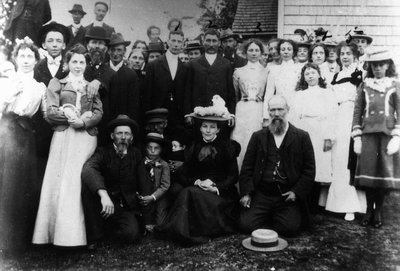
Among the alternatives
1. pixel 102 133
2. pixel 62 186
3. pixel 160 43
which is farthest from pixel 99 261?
pixel 160 43

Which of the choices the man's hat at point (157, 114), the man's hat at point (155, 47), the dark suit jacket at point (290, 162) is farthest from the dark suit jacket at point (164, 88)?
the dark suit jacket at point (290, 162)

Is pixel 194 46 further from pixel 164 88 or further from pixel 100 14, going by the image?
pixel 100 14

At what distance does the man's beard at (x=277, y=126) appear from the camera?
191 inches

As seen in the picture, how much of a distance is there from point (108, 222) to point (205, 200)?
41.5 inches

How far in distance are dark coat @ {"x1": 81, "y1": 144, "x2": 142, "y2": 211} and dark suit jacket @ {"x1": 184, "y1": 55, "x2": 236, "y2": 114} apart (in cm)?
A: 120

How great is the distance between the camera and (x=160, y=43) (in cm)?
624

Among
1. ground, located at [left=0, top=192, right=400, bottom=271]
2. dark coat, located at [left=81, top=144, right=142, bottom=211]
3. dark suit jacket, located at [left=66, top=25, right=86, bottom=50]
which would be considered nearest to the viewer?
ground, located at [left=0, top=192, right=400, bottom=271]

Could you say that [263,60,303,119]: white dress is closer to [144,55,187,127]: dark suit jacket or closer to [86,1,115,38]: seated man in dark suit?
[144,55,187,127]: dark suit jacket

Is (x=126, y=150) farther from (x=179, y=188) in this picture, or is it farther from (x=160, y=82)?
(x=160, y=82)

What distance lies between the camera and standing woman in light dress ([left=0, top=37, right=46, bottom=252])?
416 centimetres

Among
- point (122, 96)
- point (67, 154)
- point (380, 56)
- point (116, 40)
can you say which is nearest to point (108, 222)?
point (67, 154)

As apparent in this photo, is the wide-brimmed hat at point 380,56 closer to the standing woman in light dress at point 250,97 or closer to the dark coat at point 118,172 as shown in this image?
the standing woman in light dress at point 250,97

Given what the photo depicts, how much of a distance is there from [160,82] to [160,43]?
0.96m

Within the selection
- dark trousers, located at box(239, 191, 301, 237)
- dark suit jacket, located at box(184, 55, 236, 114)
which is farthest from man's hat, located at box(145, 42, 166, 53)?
dark trousers, located at box(239, 191, 301, 237)
